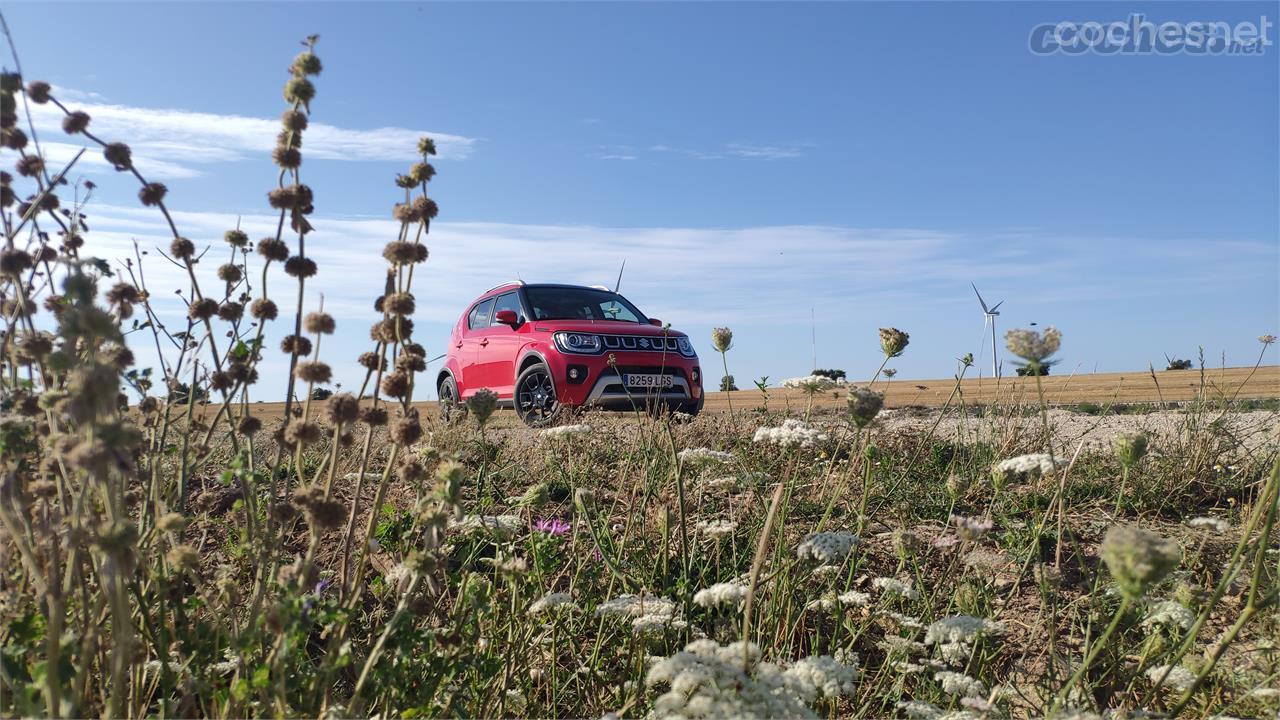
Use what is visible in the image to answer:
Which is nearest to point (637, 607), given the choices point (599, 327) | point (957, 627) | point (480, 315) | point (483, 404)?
point (483, 404)

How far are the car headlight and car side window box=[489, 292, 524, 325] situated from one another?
140cm

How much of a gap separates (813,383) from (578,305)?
7807mm

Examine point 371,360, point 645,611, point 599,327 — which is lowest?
point 645,611

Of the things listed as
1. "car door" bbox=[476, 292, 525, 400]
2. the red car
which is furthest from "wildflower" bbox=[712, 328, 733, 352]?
"car door" bbox=[476, 292, 525, 400]

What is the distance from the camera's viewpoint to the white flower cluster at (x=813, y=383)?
10.6 feet

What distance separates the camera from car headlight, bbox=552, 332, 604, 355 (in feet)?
30.8

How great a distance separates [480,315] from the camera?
40.0 ft

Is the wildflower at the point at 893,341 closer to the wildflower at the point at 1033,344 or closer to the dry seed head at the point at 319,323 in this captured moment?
the wildflower at the point at 1033,344

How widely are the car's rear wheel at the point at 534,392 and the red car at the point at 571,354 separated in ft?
0.04

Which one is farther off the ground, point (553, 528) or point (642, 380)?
point (642, 380)

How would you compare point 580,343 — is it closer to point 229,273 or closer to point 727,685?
point 229,273

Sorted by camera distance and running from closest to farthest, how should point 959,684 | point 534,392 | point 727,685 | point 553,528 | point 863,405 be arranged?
1. point 727,685
2. point 959,684
3. point 863,405
4. point 553,528
5. point 534,392

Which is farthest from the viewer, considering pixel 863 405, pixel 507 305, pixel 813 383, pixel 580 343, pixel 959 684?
pixel 507 305

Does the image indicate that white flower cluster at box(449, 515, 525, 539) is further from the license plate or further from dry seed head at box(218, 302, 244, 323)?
the license plate
